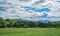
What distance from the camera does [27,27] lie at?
11.3 ft

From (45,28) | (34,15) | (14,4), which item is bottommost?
(45,28)

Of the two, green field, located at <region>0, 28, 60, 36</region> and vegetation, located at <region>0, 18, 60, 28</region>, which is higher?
vegetation, located at <region>0, 18, 60, 28</region>

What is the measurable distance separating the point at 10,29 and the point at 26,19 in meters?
0.37

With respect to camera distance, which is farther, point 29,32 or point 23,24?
point 23,24

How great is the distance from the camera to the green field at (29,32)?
131 inches

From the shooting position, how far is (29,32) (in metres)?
3.35

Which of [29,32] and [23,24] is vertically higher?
[23,24]

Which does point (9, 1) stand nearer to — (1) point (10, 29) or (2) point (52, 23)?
(1) point (10, 29)

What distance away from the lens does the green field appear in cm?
332

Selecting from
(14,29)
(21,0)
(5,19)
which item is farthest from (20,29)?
(21,0)

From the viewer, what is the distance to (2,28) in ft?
11.1

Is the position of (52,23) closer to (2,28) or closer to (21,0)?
(21,0)

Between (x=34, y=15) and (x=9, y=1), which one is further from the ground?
(x=9, y=1)

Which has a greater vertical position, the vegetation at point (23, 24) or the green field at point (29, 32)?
the vegetation at point (23, 24)
